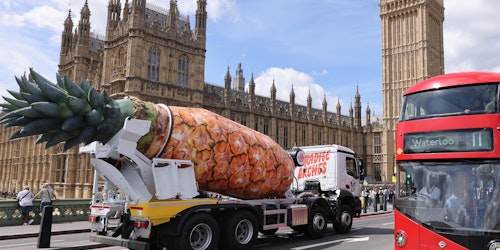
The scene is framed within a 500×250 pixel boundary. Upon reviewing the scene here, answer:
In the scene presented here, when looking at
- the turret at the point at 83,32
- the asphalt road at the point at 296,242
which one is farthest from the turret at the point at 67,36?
the asphalt road at the point at 296,242

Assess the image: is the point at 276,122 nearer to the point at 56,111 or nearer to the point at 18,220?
the point at 18,220

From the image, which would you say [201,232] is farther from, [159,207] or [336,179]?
[336,179]

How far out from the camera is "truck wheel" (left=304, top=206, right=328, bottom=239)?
1235cm

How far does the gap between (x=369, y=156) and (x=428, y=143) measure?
209ft

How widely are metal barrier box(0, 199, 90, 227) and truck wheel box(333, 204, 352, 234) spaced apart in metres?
10.9

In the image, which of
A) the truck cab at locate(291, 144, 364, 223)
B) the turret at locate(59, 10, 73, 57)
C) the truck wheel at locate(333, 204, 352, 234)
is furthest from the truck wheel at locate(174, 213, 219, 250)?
the turret at locate(59, 10, 73, 57)

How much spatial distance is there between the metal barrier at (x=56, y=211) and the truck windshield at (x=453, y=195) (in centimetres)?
1373

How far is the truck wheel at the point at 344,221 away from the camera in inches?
544

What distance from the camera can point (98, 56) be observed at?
4572 centimetres

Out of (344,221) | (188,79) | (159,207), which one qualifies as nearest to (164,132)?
(159,207)

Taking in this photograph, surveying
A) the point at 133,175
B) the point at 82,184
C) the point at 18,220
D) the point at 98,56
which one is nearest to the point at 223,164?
the point at 133,175

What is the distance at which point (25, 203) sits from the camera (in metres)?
15.7

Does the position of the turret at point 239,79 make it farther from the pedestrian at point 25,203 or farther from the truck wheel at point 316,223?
the truck wheel at point 316,223

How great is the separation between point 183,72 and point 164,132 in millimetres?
29731
